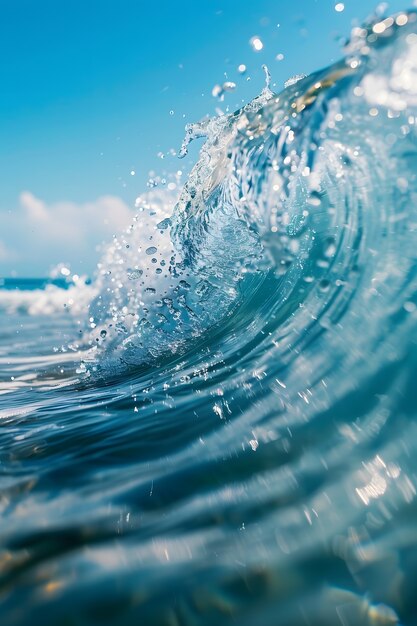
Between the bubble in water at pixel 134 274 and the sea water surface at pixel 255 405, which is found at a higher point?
the bubble in water at pixel 134 274

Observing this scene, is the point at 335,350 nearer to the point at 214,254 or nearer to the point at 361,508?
the point at 361,508

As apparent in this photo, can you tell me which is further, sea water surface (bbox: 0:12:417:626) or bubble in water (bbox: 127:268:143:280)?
bubble in water (bbox: 127:268:143:280)

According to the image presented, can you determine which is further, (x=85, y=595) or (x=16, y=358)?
(x=16, y=358)

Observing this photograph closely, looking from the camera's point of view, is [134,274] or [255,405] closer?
[255,405]

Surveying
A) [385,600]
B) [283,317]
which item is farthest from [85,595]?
[283,317]


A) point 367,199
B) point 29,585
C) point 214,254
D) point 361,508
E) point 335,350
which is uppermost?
point 214,254

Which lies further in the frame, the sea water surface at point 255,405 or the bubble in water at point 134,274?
the bubble in water at point 134,274

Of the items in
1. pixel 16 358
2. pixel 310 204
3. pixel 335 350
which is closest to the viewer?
pixel 335 350

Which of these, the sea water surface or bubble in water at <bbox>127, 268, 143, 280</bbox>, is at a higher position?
bubble in water at <bbox>127, 268, 143, 280</bbox>
